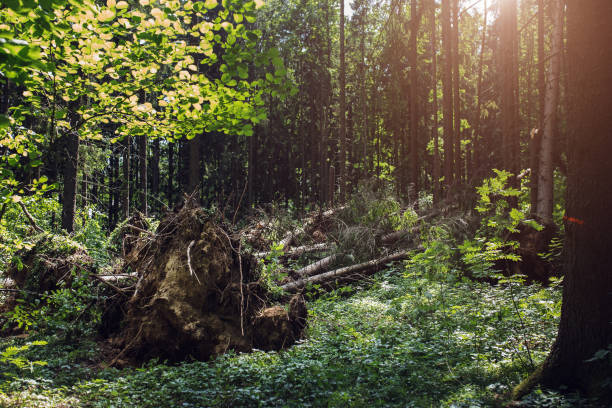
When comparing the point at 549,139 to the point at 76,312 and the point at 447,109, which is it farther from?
the point at 76,312

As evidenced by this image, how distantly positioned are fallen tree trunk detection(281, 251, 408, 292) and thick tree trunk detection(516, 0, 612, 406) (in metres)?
6.29

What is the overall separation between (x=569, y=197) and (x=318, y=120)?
102ft

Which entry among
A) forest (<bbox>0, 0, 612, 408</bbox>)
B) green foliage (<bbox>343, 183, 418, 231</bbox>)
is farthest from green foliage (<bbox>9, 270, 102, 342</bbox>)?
green foliage (<bbox>343, 183, 418, 231</bbox>)

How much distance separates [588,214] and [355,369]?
3187mm

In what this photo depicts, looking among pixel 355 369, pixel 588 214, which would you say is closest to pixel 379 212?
pixel 355 369

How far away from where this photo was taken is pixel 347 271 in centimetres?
1080

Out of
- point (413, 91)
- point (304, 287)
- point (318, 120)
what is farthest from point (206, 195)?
point (304, 287)

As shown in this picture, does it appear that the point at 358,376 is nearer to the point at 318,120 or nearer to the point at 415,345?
the point at 415,345

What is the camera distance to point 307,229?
1384 cm

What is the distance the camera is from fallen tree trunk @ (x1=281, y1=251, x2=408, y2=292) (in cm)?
943

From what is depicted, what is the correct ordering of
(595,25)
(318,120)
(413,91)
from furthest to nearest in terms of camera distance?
(318,120)
(413,91)
(595,25)

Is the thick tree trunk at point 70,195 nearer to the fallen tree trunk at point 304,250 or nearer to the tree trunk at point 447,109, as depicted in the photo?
the fallen tree trunk at point 304,250

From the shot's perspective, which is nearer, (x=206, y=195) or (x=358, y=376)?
(x=358, y=376)

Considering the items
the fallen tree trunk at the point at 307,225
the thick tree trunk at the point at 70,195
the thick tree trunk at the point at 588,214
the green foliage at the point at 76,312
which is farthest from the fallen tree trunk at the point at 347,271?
the thick tree trunk at the point at 70,195
